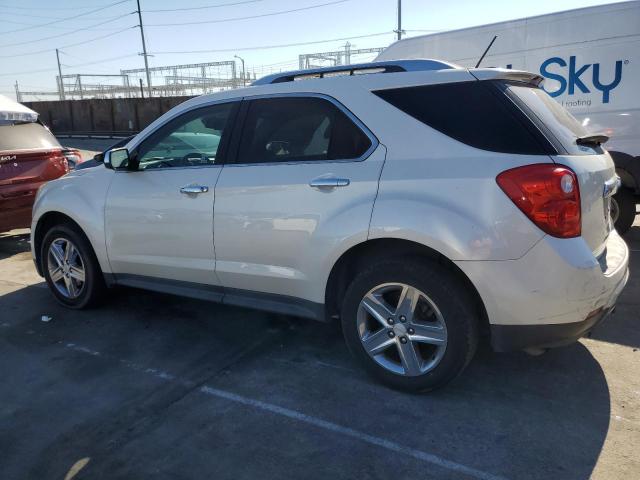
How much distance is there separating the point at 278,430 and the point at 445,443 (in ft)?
2.90

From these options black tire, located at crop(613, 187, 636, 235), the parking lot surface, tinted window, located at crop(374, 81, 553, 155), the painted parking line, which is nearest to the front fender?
the parking lot surface

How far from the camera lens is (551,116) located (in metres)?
3.03

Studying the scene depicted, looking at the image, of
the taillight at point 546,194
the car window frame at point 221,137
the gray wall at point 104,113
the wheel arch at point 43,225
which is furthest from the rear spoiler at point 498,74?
the gray wall at point 104,113

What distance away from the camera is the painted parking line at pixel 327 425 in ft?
8.41

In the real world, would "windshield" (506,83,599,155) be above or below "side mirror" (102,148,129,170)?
above

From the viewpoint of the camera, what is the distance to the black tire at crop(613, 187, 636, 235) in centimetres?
621

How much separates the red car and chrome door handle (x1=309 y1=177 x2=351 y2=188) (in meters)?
5.03

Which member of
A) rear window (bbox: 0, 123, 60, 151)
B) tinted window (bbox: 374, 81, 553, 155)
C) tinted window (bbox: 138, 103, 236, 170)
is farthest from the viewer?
rear window (bbox: 0, 123, 60, 151)

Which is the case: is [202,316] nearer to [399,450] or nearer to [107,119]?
[399,450]

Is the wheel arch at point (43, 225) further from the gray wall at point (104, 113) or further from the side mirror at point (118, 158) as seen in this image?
the gray wall at point (104, 113)

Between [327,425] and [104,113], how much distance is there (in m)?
29.7

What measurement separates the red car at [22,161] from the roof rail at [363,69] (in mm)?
Answer: 4298

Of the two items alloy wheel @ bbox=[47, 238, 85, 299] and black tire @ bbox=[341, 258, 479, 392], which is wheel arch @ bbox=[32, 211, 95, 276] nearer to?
alloy wheel @ bbox=[47, 238, 85, 299]

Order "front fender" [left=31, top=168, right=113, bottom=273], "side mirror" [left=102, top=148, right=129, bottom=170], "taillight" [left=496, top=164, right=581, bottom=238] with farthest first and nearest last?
1. "front fender" [left=31, top=168, right=113, bottom=273]
2. "side mirror" [left=102, top=148, right=129, bottom=170]
3. "taillight" [left=496, top=164, right=581, bottom=238]
